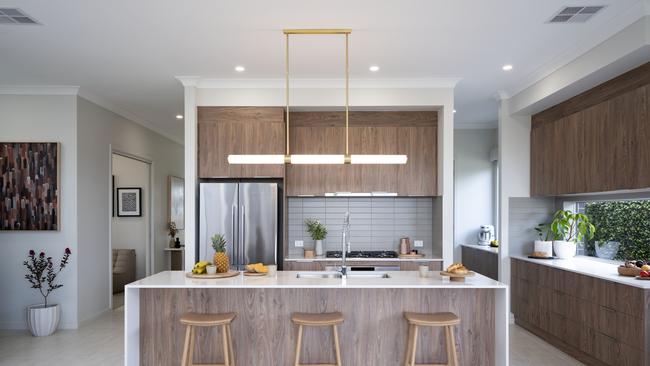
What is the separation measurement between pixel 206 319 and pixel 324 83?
9.98 ft

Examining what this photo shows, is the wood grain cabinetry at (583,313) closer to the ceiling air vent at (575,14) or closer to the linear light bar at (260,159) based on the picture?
the ceiling air vent at (575,14)

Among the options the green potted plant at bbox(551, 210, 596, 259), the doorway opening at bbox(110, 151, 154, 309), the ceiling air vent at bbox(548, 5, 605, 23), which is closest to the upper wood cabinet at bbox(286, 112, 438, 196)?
the green potted plant at bbox(551, 210, 596, 259)

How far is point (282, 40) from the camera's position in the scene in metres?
4.16

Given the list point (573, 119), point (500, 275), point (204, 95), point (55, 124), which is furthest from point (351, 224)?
point (55, 124)

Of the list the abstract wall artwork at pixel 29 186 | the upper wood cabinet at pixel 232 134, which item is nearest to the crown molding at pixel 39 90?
the abstract wall artwork at pixel 29 186

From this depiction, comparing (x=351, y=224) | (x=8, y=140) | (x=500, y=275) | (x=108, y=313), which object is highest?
(x=8, y=140)

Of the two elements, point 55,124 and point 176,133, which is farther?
point 176,133

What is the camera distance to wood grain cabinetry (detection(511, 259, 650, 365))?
369cm

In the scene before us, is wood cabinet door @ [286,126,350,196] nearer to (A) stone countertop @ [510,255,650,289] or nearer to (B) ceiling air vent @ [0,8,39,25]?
(A) stone countertop @ [510,255,650,289]

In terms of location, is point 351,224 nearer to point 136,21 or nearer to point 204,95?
point 204,95

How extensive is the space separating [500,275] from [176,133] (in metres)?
6.21

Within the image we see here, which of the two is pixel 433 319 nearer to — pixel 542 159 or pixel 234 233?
pixel 234 233

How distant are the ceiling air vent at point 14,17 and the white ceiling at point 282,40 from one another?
7 centimetres

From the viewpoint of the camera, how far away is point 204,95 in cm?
550
